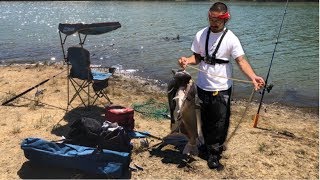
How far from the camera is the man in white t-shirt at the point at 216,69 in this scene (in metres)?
5.82

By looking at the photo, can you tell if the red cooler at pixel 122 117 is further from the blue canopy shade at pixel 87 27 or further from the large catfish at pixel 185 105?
the blue canopy shade at pixel 87 27

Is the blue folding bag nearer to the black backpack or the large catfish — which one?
the black backpack

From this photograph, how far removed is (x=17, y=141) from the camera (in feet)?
25.0

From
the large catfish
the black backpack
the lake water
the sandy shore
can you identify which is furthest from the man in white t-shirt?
the lake water

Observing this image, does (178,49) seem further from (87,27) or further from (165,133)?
(165,133)

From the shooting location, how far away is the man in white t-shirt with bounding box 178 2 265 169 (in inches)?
229

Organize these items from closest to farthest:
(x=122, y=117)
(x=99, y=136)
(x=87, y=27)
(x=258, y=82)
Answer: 1. (x=258, y=82)
2. (x=99, y=136)
3. (x=122, y=117)
4. (x=87, y=27)

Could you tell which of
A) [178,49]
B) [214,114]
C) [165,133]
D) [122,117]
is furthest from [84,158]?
[178,49]

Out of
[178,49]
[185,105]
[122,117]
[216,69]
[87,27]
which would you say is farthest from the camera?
[178,49]

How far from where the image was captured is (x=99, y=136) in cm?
655

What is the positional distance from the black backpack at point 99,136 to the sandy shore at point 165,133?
50cm

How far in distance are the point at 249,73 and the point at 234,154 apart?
6.77ft

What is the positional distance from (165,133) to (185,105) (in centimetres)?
205

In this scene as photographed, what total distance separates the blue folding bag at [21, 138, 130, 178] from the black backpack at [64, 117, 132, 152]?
22cm
